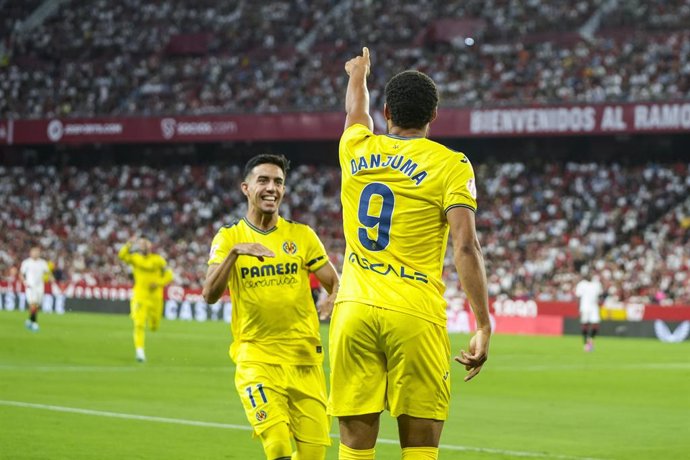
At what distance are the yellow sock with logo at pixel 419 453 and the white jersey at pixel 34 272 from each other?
27.6 metres

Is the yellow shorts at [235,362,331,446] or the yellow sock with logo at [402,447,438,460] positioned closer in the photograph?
the yellow sock with logo at [402,447,438,460]

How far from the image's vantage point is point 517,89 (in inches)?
1806

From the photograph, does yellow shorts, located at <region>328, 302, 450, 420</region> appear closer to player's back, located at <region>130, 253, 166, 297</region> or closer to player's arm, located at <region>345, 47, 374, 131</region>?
player's arm, located at <region>345, 47, 374, 131</region>

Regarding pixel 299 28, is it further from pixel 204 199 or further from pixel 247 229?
pixel 247 229

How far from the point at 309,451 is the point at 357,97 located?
2.49m

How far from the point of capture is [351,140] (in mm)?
6387

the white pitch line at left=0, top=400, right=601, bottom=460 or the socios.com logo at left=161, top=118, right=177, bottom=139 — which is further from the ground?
the socios.com logo at left=161, top=118, right=177, bottom=139

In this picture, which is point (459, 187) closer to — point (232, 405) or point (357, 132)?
point (357, 132)

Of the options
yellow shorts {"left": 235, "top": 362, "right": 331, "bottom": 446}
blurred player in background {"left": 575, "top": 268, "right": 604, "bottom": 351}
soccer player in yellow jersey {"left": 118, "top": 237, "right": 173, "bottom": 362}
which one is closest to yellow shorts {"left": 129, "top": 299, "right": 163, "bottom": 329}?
soccer player in yellow jersey {"left": 118, "top": 237, "right": 173, "bottom": 362}

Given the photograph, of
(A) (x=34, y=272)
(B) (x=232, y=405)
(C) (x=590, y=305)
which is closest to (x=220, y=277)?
(B) (x=232, y=405)

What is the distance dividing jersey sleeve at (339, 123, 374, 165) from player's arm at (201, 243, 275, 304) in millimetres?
1452

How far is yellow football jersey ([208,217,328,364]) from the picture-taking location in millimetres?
8383

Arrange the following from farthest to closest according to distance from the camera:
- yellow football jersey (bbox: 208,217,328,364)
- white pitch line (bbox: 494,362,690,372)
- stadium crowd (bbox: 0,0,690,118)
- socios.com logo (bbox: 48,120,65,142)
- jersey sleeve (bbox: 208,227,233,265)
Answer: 1. socios.com logo (bbox: 48,120,65,142)
2. stadium crowd (bbox: 0,0,690,118)
3. white pitch line (bbox: 494,362,690,372)
4. yellow football jersey (bbox: 208,217,328,364)
5. jersey sleeve (bbox: 208,227,233,265)

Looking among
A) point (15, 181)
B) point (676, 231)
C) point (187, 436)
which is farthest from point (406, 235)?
point (15, 181)
